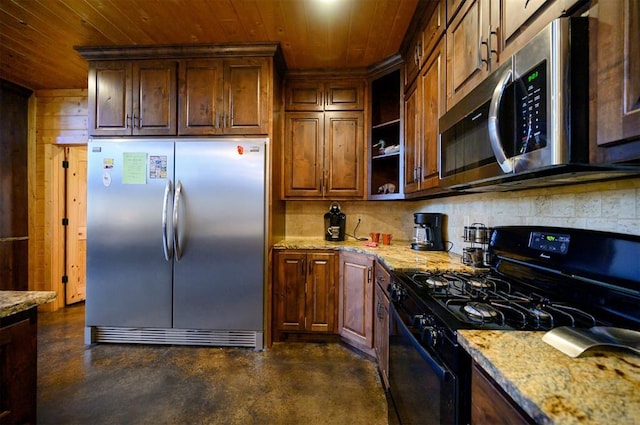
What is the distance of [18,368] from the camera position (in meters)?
1.09

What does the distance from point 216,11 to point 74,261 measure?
11.5ft

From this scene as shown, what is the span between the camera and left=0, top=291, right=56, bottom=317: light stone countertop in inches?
40.6

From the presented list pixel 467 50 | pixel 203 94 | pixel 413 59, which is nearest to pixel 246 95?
pixel 203 94

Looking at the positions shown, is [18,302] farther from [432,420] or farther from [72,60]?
[72,60]

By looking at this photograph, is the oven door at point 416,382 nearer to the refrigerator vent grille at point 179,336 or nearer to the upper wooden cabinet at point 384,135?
the refrigerator vent grille at point 179,336

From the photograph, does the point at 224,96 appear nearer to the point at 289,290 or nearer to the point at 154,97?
the point at 154,97

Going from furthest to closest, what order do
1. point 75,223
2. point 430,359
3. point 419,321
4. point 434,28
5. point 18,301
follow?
point 75,223 < point 434,28 < point 18,301 < point 419,321 < point 430,359

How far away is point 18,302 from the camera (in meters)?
1.07

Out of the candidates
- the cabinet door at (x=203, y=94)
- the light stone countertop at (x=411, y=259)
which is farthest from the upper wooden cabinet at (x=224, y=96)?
the light stone countertop at (x=411, y=259)

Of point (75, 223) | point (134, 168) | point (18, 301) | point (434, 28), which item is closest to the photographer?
point (18, 301)

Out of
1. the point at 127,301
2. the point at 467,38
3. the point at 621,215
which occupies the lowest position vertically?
the point at 127,301

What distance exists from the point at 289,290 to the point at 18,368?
1.66 metres

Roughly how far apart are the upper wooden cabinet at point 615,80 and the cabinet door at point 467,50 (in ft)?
1.64

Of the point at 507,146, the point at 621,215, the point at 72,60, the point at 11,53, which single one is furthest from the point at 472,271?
the point at 11,53
